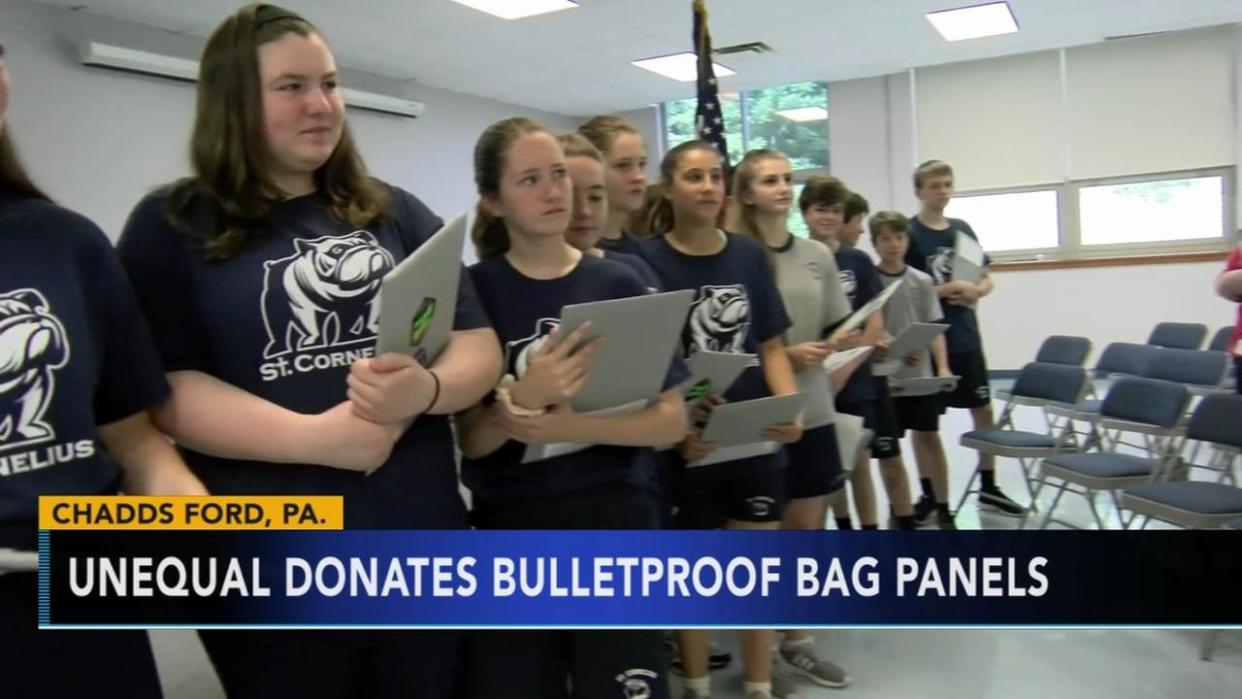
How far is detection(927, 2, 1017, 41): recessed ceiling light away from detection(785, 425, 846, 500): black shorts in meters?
4.81

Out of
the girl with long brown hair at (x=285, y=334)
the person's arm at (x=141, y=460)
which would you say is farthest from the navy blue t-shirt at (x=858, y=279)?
the person's arm at (x=141, y=460)

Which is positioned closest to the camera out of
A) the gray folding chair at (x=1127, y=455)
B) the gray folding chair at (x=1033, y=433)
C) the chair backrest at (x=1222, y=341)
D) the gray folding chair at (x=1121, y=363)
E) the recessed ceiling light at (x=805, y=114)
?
the gray folding chair at (x=1127, y=455)

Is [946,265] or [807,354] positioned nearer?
[807,354]

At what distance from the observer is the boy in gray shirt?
143 inches

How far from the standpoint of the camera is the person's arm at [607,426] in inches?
52.5

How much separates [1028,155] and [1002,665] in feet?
20.8

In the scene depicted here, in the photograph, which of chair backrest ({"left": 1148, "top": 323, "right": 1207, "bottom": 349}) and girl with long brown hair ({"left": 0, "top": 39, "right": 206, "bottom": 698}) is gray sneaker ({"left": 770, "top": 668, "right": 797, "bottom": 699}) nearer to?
girl with long brown hair ({"left": 0, "top": 39, "right": 206, "bottom": 698})

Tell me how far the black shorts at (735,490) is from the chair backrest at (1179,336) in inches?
167

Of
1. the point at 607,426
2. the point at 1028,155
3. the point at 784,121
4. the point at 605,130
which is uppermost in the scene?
the point at 784,121

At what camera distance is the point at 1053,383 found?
12.9 ft

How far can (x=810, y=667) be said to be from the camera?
236 cm

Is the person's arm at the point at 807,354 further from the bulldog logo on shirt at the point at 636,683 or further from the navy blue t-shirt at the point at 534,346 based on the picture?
the bulldog logo on shirt at the point at 636,683

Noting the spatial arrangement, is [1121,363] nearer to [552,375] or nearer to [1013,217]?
[1013,217]

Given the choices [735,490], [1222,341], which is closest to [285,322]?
[735,490]
